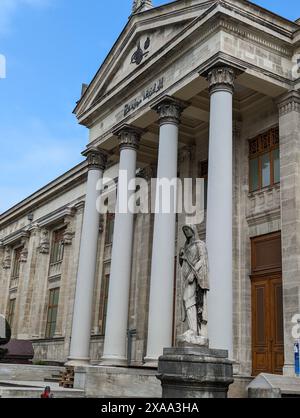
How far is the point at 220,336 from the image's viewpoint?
542 inches

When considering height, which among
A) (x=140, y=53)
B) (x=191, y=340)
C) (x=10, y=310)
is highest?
(x=140, y=53)

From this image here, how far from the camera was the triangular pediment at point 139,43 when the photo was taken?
58.7 feet

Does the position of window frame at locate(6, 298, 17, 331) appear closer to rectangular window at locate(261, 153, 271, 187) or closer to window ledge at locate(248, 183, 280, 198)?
window ledge at locate(248, 183, 280, 198)

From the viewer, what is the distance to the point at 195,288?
1045 cm

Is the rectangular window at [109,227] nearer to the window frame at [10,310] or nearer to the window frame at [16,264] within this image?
the window frame at [16,264]

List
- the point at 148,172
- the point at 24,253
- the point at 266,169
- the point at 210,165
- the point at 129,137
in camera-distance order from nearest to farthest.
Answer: the point at 210,165 < the point at 266,169 < the point at 129,137 < the point at 148,172 < the point at 24,253

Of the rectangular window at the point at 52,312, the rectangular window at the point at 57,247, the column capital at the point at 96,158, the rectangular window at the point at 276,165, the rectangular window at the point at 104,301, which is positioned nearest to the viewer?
the rectangular window at the point at 276,165

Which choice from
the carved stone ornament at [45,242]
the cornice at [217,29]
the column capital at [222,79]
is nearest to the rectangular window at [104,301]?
the carved stone ornament at [45,242]

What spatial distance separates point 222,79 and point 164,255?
214 inches

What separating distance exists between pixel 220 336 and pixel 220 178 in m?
4.20

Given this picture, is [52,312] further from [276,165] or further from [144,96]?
[276,165]

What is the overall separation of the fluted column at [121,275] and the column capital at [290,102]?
5832 millimetres

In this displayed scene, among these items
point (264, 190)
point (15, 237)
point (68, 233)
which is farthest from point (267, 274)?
point (15, 237)
